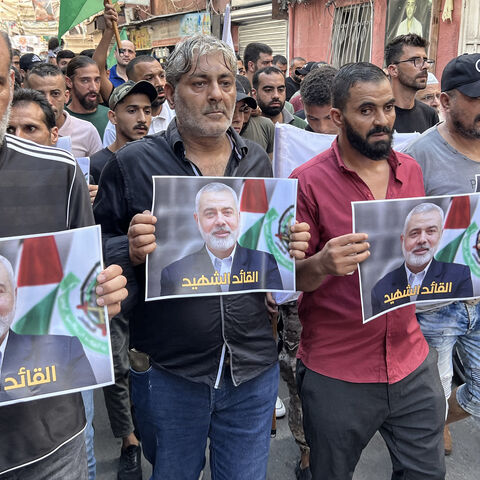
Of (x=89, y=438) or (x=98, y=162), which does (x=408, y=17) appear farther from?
(x=89, y=438)

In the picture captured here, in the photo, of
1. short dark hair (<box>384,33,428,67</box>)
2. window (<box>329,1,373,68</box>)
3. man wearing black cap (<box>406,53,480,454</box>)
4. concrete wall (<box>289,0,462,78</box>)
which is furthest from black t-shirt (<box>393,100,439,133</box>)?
window (<box>329,1,373,68</box>)

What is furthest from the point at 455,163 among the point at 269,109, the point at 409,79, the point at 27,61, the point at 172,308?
the point at 27,61

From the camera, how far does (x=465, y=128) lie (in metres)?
2.46

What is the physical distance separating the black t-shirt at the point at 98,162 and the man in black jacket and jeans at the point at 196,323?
4.20 feet

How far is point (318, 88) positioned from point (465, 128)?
108cm

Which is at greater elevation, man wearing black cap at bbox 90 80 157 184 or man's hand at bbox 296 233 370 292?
man wearing black cap at bbox 90 80 157 184

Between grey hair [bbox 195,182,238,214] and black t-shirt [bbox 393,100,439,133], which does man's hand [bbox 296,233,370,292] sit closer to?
grey hair [bbox 195,182,238,214]

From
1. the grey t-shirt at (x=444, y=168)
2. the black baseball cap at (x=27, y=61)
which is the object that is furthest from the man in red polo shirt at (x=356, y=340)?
the black baseball cap at (x=27, y=61)

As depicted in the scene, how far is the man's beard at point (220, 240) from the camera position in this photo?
68.4 inches

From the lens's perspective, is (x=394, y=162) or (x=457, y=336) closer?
(x=394, y=162)

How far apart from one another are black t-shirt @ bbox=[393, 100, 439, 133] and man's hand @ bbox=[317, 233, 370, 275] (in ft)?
8.36

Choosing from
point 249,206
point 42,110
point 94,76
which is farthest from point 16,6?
point 249,206

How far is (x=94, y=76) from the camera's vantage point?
15.1 feet

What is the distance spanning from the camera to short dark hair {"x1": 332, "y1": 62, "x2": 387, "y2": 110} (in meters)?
2.03
